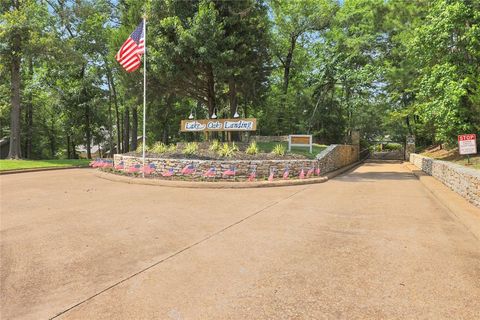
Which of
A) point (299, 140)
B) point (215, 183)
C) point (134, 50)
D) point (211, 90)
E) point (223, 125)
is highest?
point (134, 50)

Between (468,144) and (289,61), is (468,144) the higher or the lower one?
the lower one

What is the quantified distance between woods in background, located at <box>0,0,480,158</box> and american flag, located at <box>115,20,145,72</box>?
1.94m

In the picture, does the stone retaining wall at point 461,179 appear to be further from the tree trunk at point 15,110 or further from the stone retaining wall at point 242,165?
the tree trunk at point 15,110

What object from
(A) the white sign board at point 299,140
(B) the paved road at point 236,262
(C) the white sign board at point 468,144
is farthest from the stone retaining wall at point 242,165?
(C) the white sign board at point 468,144

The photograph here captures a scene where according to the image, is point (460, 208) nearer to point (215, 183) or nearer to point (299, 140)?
point (215, 183)

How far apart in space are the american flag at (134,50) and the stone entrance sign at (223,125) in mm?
4755

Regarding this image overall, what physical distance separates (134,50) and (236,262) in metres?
11.7

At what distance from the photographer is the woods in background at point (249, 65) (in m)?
15.1

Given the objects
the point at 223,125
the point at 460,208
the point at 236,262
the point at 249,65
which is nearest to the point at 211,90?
the point at 249,65

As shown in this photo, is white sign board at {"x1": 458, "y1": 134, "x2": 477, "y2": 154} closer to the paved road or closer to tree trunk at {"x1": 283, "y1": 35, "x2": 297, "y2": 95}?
the paved road

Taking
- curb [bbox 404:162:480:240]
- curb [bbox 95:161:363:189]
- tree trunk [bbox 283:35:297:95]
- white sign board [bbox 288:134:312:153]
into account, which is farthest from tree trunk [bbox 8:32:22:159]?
curb [bbox 404:162:480:240]

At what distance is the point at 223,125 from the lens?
54.4 ft

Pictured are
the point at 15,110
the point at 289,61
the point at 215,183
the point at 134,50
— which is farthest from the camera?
the point at 289,61

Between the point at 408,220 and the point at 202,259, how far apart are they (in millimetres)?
4594
